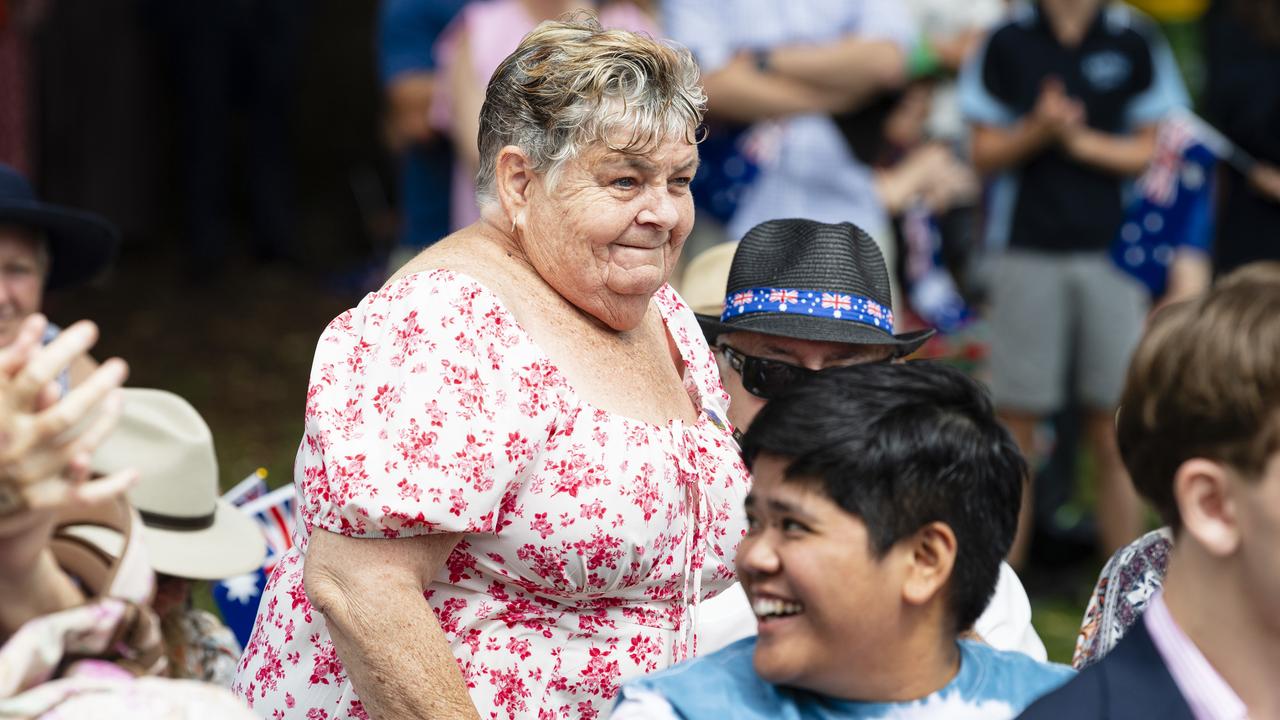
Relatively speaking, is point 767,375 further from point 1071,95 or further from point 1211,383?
point 1071,95

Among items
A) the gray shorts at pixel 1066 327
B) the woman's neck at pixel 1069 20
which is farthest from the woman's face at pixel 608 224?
the woman's neck at pixel 1069 20

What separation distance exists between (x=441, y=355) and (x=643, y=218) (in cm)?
47

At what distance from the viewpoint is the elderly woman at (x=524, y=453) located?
2.54 metres

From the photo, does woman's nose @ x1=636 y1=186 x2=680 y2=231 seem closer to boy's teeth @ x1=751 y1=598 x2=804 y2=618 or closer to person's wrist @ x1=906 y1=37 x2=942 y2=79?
boy's teeth @ x1=751 y1=598 x2=804 y2=618

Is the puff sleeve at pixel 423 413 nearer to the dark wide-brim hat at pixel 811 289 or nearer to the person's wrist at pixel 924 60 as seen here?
the dark wide-brim hat at pixel 811 289

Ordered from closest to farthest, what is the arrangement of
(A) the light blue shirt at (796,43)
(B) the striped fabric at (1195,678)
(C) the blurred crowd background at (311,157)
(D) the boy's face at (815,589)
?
(B) the striped fabric at (1195,678) → (D) the boy's face at (815,589) → (A) the light blue shirt at (796,43) → (C) the blurred crowd background at (311,157)

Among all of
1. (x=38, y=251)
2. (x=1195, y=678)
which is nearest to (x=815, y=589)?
(x=1195, y=678)

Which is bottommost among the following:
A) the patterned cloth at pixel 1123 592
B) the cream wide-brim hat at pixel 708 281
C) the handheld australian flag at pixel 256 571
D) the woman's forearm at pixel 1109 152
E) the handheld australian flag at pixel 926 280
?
the handheld australian flag at pixel 926 280

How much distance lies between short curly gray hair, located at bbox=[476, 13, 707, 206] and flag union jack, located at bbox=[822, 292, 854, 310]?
0.56m

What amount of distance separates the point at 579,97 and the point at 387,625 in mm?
895

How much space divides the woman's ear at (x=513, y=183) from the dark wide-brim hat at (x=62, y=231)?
156cm

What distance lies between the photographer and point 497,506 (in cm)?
259

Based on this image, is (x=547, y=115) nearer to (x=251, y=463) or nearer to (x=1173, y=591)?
(x=1173, y=591)

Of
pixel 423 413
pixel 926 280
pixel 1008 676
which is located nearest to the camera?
pixel 1008 676
